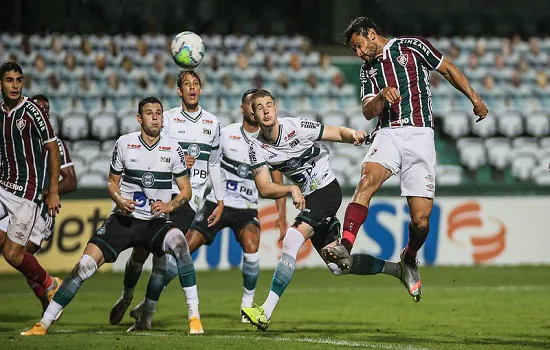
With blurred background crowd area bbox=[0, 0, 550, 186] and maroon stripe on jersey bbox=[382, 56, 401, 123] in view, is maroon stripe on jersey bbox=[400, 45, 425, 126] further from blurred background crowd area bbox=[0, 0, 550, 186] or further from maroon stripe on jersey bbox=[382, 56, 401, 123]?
blurred background crowd area bbox=[0, 0, 550, 186]

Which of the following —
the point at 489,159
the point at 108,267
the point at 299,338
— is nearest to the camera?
the point at 299,338

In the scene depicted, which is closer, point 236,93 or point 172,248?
point 172,248

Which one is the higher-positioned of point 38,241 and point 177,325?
point 38,241

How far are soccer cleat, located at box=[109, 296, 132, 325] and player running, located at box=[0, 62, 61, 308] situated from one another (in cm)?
110

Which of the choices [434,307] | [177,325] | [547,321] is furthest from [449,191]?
[177,325]

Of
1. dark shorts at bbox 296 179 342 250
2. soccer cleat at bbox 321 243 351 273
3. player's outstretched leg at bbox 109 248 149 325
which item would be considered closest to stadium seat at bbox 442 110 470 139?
player's outstretched leg at bbox 109 248 149 325

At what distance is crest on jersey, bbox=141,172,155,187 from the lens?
9227 mm

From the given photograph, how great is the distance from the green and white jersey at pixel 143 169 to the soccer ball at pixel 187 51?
5.36 ft

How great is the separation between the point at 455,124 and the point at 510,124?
125 cm

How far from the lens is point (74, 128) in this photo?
63.0 ft

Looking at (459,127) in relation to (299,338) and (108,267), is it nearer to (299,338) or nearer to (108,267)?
(108,267)

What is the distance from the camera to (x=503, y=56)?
2391cm

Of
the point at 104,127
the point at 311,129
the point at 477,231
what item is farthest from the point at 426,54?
the point at 104,127

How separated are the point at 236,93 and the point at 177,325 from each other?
36.6ft
